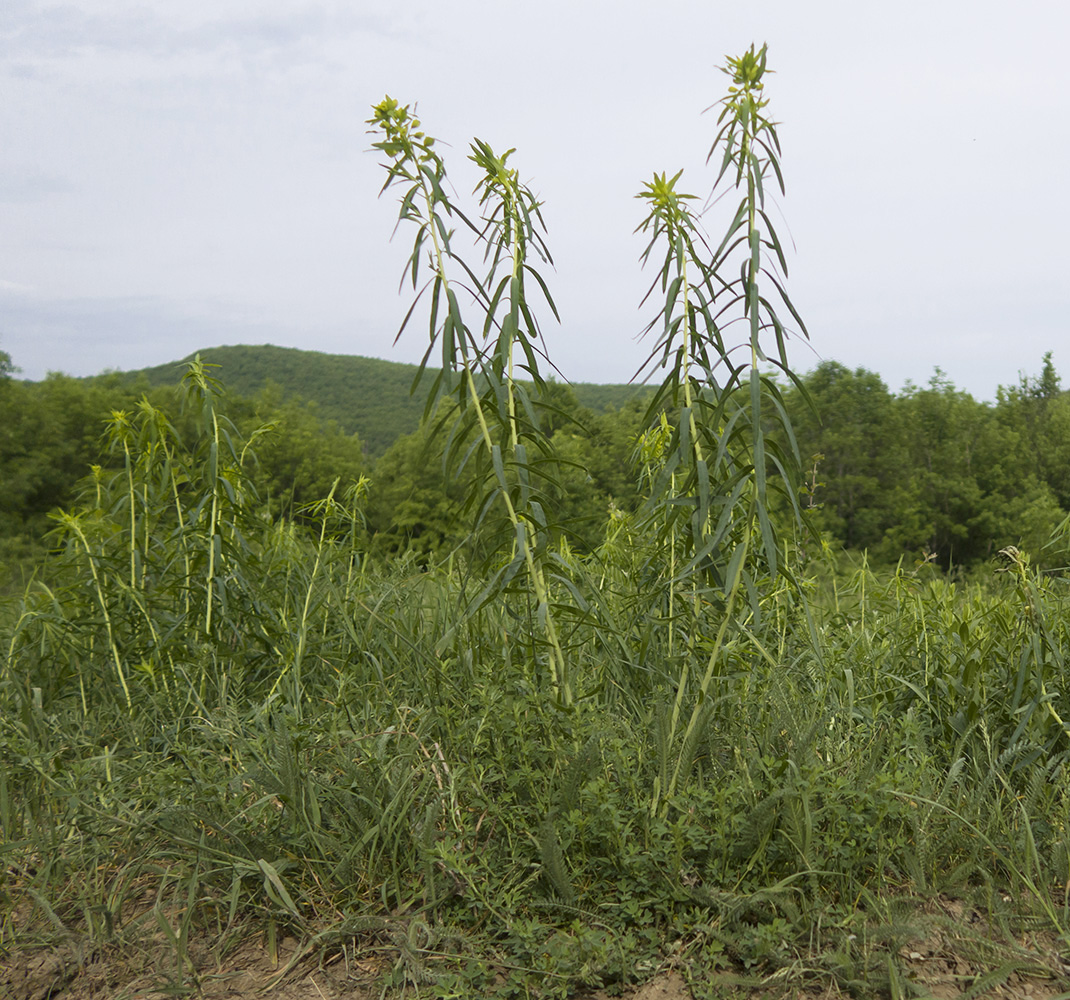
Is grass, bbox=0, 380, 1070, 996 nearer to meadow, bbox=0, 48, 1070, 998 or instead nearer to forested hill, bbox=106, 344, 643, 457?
meadow, bbox=0, 48, 1070, 998

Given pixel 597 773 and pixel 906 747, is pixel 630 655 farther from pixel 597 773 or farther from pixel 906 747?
pixel 906 747

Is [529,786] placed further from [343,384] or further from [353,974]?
[343,384]

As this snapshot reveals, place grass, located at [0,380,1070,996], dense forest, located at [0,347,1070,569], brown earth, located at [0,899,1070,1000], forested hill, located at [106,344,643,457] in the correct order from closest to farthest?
brown earth, located at [0,899,1070,1000] → grass, located at [0,380,1070,996] → dense forest, located at [0,347,1070,569] → forested hill, located at [106,344,643,457]

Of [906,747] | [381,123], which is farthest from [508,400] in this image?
[906,747]

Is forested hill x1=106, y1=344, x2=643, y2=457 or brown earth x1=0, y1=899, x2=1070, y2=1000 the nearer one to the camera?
brown earth x1=0, y1=899, x2=1070, y2=1000

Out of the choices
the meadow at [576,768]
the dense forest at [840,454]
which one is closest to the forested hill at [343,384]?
the dense forest at [840,454]

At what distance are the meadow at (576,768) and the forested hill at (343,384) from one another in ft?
77.9

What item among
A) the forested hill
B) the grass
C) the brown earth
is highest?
the forested hill

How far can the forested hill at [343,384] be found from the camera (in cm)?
2917

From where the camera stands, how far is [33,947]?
6.36 ft

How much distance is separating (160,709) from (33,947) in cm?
92

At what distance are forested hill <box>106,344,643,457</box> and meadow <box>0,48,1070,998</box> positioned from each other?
77.9 ft

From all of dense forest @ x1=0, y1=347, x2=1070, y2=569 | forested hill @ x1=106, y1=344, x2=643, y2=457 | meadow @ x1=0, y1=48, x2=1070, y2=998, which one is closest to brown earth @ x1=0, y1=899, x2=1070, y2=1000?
meadow @ x1=0, y1=48, x2=1070, y2=998

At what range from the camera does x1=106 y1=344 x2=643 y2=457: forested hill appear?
29.2 metres
